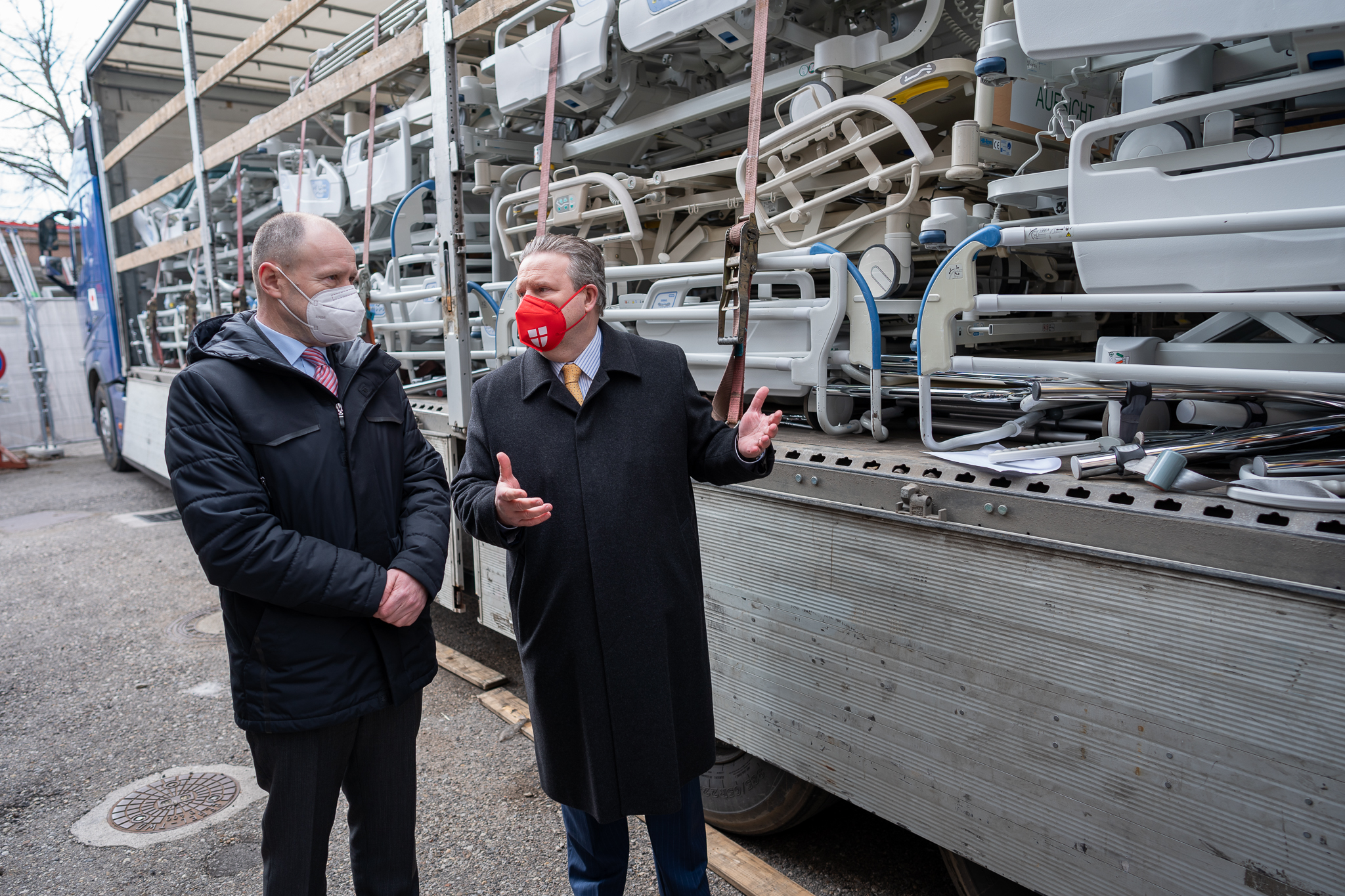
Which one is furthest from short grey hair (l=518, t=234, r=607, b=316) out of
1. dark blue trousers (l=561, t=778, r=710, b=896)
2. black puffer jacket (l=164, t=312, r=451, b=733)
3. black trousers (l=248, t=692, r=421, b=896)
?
dark blue trousers (l=561, t=778, r=710, b=896)

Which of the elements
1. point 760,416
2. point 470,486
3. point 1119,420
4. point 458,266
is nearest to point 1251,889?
point 1119,420

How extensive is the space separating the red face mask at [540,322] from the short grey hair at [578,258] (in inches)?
1.7

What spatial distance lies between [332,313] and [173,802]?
86.5 inches

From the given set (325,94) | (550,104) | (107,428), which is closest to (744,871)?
(550,104)

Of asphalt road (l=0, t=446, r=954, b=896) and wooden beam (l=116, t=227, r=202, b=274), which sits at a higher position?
wooden beam (l=116, t=227, r=202, b=274)

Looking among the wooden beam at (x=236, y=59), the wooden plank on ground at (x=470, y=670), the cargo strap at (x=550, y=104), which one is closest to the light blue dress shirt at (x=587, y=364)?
the cargo strap at (x=550, y=104)

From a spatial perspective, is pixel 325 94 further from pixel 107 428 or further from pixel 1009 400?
pixel 107 428

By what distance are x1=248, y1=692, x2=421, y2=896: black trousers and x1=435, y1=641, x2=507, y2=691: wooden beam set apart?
1818 millimetres

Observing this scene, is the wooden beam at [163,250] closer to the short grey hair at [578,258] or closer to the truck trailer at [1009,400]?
the truck trailer at [1009,400]

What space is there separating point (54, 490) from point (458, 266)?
801cm

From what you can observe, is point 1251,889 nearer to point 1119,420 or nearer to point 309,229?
point 1119,420

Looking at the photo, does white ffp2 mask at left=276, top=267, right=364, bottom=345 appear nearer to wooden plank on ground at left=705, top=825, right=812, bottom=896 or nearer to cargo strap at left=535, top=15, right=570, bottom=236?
cargo strap at left=535, top=15, right=570, bottom=236

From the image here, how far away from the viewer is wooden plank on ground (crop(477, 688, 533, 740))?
11.2 feet

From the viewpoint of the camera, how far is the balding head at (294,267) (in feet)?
5.90
